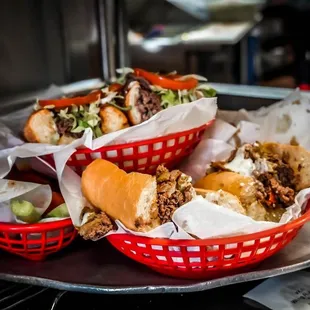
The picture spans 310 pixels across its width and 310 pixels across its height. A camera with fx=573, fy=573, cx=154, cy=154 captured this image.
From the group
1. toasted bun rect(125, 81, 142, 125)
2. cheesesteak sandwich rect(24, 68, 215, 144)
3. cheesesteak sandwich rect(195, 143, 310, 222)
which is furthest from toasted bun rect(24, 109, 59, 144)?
cheesesteak sandwich rect(195, 143, 310, 222)

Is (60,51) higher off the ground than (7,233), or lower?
higher

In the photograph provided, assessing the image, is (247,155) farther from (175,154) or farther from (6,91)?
(6,91)

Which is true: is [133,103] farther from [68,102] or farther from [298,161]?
[298,161]

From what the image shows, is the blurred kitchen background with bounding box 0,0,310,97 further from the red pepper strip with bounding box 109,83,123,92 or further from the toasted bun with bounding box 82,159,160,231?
the toasted bun with bounding box 82,159,160,231

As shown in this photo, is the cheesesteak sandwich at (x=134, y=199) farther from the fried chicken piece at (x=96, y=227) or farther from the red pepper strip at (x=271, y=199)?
the red pepper strip at (x=271, y=199)

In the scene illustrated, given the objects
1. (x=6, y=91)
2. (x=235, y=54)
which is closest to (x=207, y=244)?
(x=6, y=91)

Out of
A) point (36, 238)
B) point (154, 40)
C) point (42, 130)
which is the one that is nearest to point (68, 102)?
point (42, 130)

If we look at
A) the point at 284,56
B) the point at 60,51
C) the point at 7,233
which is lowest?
the point at 284,56
